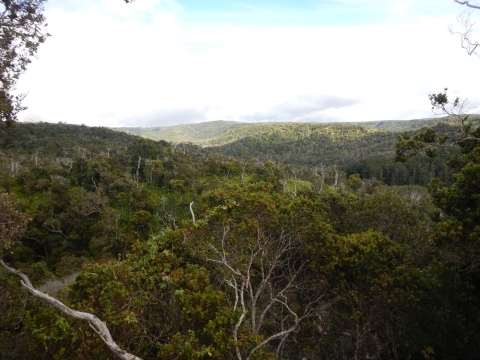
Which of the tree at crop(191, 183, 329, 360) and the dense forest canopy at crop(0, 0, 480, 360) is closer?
the dense forest canopy at crop(0, 0, 480, 360)

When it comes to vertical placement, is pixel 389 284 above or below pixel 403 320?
above

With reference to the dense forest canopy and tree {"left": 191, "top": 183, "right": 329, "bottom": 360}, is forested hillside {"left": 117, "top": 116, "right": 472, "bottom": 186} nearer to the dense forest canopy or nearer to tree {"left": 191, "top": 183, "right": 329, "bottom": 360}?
the dense forest canopy

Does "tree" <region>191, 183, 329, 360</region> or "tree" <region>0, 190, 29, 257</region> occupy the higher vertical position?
"tree" <region>0, 190, 29, 257</region>

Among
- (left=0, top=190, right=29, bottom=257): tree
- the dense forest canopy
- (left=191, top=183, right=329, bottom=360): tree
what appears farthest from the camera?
(left=191, top=183, right=329, bottom=360): tree

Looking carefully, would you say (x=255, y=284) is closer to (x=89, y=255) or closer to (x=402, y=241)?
(x=402, y=241)

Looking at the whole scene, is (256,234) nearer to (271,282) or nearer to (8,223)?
(271,282)

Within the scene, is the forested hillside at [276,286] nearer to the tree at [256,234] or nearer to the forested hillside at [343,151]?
the tree at [256,234]

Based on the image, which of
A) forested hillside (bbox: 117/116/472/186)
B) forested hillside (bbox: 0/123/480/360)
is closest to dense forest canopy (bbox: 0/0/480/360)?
forested hillside (bbox: 0/123/480/360)

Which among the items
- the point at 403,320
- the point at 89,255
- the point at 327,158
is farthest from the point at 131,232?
the point at 327,158

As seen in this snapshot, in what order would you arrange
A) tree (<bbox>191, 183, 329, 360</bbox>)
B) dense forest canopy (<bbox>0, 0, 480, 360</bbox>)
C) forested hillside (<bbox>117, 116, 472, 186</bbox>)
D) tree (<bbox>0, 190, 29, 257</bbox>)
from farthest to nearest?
forested hillside (<bbox>117, 116, 472, 186</bbox>), tree (<bbox>191, 183, 329, 360</bbox>), tree (<bbox>0, 190, 29, 257</bbox>), dense forest canopy (<bbox>0, 0, 480, 360</bbox>)

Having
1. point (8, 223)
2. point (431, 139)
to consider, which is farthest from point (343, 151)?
point (8, 223)

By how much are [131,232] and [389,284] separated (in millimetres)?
26667

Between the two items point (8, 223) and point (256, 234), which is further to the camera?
point (256, 234)

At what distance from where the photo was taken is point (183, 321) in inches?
246
